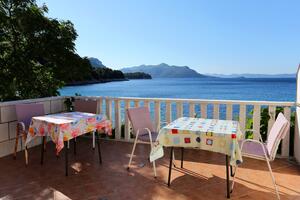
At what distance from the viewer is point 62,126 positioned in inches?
125

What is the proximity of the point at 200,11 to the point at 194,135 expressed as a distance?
942 cm

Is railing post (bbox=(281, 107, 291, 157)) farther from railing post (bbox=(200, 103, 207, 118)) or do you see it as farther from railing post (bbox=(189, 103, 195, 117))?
railing post (bbox=(189, 103, 195, 117))

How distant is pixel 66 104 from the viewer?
17.4ft

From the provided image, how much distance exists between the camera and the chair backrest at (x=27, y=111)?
13.1 feet

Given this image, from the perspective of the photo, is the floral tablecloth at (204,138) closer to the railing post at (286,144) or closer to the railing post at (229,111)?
the railing post at (229,111)

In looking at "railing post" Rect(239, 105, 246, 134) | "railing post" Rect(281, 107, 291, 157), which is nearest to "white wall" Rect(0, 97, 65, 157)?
"railing post" Rect(239, 105, 246, 134)

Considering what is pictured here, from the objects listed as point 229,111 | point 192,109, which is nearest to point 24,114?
point 192,109

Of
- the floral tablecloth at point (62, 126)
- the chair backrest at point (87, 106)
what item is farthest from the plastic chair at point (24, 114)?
the chair backrest at point (87, 106)

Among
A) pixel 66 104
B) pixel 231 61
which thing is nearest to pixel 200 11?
pixel 66 104

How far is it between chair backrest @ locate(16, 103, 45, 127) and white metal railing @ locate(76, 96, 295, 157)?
1.11 m

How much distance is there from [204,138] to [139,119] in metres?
1.26

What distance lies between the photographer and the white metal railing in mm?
3932

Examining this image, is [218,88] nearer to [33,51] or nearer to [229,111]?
[33,51]

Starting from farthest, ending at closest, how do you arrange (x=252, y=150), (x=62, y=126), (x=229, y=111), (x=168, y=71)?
1. (x=168, y=71)
2. (x=229, y=111)
3. (x=62, y=126)
4. (x=252, y=150)
